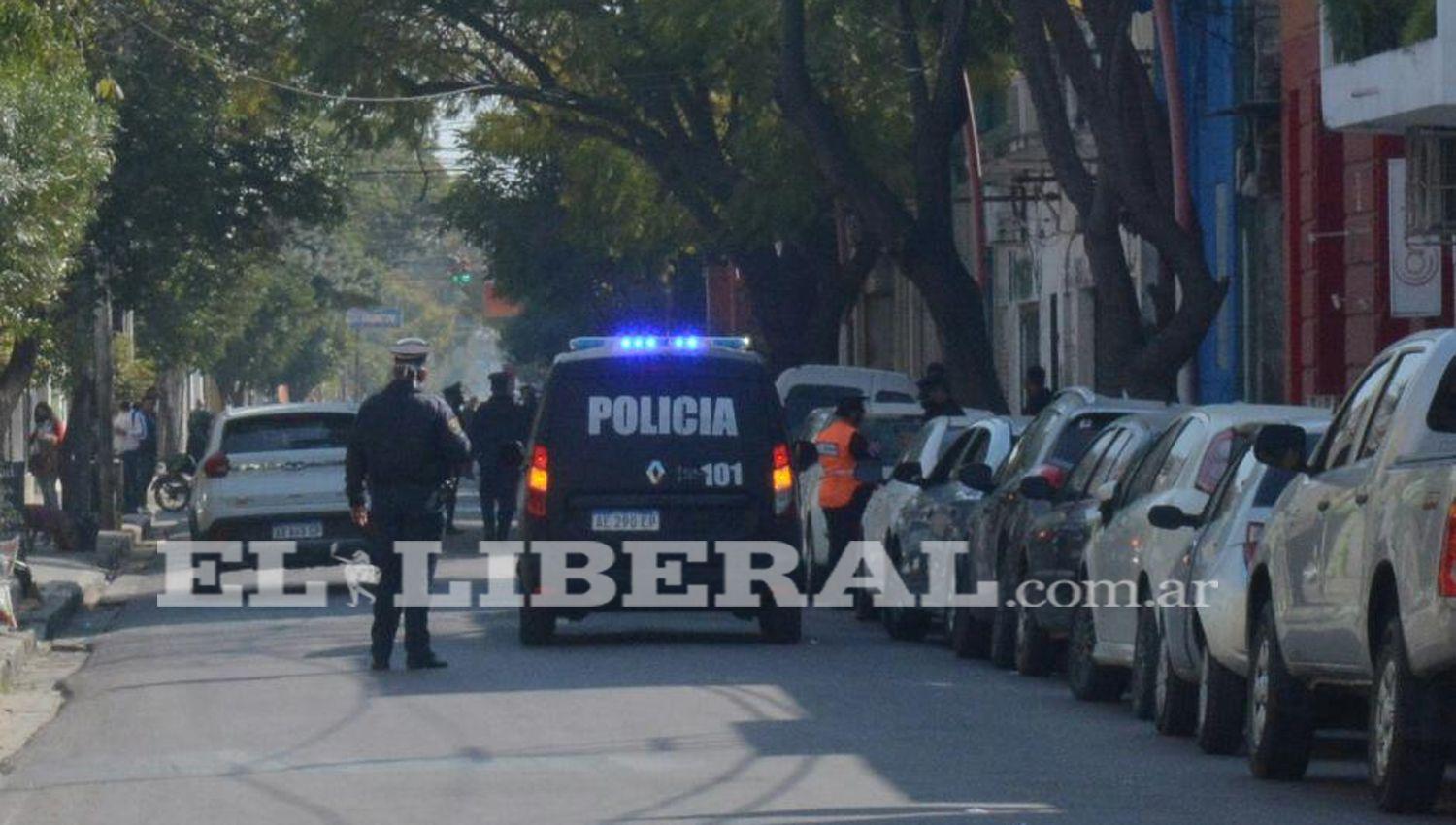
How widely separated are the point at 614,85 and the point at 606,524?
20.2 meters

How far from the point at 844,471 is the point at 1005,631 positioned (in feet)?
16.7

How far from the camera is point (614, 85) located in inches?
1513

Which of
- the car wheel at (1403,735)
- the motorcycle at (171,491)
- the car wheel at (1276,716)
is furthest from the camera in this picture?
the motorcycle at (171,491)

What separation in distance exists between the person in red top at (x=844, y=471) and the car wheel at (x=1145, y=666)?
784 cm

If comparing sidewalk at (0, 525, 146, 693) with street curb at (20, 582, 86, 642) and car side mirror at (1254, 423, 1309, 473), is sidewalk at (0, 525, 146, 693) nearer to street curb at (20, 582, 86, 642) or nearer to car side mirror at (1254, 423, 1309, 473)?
street curb at (20, 582, 86, 642)

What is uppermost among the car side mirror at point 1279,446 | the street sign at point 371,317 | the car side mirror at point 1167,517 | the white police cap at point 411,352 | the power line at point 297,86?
the power line at point 297,86

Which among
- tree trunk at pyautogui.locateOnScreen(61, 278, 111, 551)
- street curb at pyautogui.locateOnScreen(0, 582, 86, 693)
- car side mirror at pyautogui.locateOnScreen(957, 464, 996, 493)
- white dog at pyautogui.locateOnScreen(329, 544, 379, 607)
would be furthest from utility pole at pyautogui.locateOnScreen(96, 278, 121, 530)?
car side mirror at pyautogui.locateOnScreen(957, 464, 996, 493)

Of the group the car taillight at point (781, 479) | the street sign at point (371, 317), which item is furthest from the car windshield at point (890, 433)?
the street sign at point (371, 317)

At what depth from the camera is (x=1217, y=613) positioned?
12789 mm

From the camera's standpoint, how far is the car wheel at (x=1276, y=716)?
11.6m

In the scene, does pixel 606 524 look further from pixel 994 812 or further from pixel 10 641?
pixel 994 812

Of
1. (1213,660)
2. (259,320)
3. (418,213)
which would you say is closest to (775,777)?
(1213,660)

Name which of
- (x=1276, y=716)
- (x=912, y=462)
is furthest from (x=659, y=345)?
(x=1276, y=716)

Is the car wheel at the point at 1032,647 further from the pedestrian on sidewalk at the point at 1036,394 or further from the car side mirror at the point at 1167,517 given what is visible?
the pedestrian on sidewalk at the point at 1036,394
